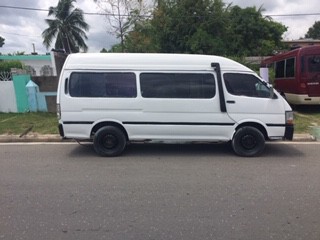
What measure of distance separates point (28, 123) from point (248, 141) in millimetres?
6709

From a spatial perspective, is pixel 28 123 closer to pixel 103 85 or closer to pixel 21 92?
pixel 21 92

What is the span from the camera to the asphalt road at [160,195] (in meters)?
3.43

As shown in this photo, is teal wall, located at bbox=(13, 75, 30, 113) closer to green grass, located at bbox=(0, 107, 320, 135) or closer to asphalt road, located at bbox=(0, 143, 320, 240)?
green grass, located at bbox=(0, 107, 320, 135)

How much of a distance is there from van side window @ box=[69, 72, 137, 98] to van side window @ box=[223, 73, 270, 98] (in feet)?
6.35

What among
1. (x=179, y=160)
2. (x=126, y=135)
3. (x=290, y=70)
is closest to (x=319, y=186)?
(x=179, y=160)

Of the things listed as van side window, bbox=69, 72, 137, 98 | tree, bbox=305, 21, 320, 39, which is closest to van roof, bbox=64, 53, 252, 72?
van side window, bbox=69, 72, 137, 98

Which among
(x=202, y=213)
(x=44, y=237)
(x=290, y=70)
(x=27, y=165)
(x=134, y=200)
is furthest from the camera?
(x=290, y=70)

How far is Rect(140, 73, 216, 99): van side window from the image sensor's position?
6.55m

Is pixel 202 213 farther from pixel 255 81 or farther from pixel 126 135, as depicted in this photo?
pixel 255 81

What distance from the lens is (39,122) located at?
1002 cm

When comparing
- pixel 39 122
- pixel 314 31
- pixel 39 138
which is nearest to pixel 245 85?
pixel 39 138

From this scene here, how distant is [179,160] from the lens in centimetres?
619

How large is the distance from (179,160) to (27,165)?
9.28 feet

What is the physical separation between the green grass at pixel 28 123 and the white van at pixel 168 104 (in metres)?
2.57
